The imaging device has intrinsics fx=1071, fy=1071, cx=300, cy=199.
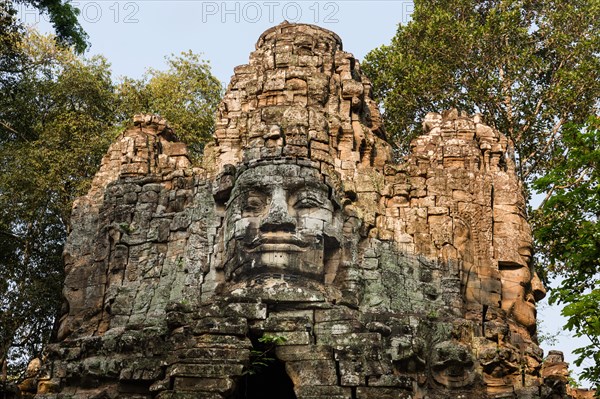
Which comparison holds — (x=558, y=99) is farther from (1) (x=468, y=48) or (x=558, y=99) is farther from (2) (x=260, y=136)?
(2) (x=260, y=136)

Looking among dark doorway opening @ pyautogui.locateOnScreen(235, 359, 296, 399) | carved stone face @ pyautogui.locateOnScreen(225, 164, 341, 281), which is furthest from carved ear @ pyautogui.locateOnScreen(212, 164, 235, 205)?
dark doorway opening @ pyautogui.locateOnScreen(235, 359, 296, 399)

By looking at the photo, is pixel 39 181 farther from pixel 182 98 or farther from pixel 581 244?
pixel 581 244

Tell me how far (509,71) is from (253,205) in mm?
10759

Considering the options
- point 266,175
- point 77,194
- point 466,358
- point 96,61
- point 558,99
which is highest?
point 96,61

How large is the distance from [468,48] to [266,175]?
10.4m

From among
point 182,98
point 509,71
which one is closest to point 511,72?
point 509,71

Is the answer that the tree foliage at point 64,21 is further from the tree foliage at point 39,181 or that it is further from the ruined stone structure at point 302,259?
the tree foliage at point 39,181

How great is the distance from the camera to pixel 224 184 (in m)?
18.5

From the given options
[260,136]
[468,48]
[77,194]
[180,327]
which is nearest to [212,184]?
[260,136]

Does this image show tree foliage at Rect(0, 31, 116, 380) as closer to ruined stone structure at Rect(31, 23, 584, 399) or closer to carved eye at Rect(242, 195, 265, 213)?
ruined stone structure at Rect(31, 23, 584, 399)

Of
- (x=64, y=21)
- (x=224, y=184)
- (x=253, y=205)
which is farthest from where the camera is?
(x=224, y=184)

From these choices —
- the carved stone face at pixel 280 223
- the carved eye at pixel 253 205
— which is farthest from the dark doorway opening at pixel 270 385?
the carved eye at pixel 253 205

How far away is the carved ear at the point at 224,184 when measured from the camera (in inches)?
729

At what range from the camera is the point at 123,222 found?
19.5 m
